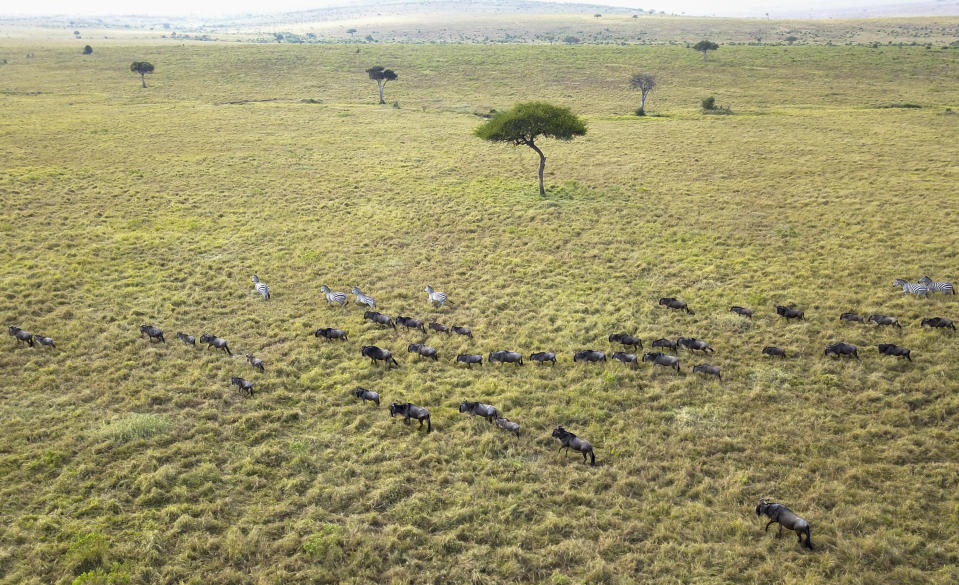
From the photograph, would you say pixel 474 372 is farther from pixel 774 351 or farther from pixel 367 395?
pixel 774 351

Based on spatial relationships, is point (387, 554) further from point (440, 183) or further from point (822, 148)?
point (822, 148)

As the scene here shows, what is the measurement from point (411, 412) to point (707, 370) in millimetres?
9739

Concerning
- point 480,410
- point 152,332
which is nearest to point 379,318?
point 480,410

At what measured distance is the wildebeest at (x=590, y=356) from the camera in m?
17.7

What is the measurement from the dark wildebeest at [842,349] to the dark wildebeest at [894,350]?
725 mm

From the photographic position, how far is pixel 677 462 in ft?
43.8

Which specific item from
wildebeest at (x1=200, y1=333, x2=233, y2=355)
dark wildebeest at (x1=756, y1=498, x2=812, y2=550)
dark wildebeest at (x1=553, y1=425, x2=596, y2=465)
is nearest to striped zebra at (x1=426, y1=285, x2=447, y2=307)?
wildebeest at (x1=200, y1=333, x2=233, y2=355)

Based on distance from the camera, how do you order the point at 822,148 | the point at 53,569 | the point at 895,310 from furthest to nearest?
the point at 822,148 < the point at 895,310 < the point at 53,569

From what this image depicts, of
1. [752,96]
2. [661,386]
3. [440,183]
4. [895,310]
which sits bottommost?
[661,386]

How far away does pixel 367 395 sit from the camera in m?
15.8

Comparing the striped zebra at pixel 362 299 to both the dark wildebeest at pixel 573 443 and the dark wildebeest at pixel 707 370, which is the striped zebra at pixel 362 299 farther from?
the dark wildebeest at pixel 707 370

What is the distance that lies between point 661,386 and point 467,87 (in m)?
81.9

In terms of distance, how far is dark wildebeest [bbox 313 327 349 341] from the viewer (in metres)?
19.2

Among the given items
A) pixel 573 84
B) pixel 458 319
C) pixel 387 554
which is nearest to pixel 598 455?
pixel 387 554
